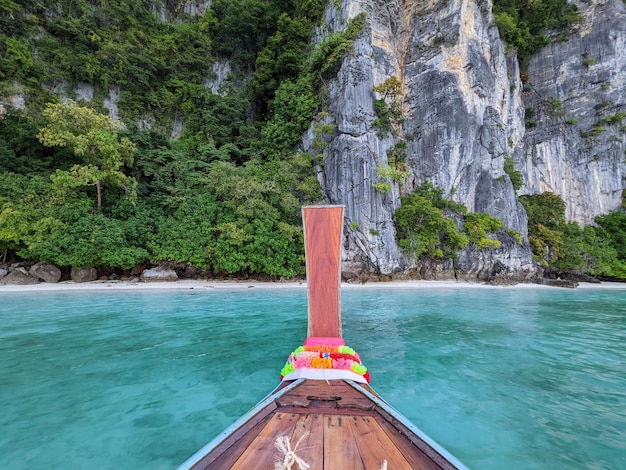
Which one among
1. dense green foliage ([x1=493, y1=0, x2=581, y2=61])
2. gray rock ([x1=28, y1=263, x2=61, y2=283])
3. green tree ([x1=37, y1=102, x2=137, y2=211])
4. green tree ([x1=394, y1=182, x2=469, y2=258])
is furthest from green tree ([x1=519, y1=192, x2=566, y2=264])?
gray rock ([x1=28, y1=263, x2=61, y2=283])

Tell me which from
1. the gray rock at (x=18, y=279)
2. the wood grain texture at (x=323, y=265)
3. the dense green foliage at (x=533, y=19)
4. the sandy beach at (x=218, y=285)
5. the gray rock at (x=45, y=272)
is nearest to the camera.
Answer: the wood grain texture at (x=323, y=265)

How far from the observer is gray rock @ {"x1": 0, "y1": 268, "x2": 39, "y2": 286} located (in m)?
11.5

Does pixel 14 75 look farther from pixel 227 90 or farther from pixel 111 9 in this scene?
pixel 227 90

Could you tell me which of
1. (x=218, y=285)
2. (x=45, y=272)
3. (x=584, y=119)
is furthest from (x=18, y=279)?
(x=584, y=119)

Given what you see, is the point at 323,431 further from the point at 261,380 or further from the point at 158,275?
the point at 158,275

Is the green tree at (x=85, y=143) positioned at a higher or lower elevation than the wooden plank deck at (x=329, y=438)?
higher

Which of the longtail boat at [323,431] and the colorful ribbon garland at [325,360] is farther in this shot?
the colorful ribbon garland at [325,360]

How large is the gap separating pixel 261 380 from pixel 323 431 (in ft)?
7.16

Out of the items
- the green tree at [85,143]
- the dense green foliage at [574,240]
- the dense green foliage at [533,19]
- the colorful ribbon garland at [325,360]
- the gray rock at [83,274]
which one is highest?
the dense green foliage at [533,19]

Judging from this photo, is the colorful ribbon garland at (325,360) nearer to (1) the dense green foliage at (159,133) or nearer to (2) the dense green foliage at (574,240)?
(1) the dense green foliage at (159,133)

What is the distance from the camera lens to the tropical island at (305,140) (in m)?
13.1

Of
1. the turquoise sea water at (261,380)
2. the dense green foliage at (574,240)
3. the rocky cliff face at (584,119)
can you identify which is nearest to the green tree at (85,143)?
the turquoise sea water at (261,380)

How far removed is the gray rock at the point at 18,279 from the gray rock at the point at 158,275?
173 inches

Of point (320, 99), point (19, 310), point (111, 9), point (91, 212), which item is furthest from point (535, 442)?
point (111, 9)
